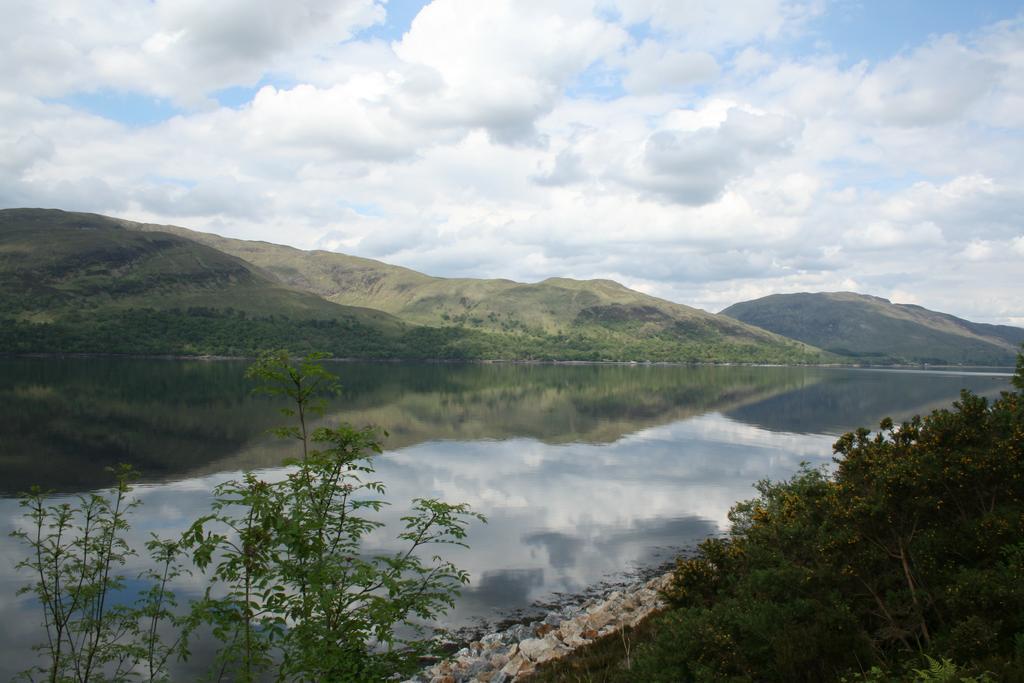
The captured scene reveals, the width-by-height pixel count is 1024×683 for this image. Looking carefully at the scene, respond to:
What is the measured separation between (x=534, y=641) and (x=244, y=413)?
99455 millimetres

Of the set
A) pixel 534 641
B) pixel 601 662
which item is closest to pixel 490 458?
pixel 534 641

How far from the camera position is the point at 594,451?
89.3 m

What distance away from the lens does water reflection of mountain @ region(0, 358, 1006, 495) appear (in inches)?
2840

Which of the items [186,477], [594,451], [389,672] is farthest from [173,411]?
[389,672]

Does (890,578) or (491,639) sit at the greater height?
(890,578)

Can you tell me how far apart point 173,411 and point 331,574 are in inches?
4493

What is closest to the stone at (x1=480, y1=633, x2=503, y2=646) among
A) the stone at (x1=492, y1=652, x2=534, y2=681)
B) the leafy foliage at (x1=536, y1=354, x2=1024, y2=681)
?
the stone at (x1=492, y1=652, x2=534, y2=681)

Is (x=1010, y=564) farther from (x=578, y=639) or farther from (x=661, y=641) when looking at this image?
(x=578, y=639)

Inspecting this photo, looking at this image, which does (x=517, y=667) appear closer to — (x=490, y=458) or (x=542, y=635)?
(x=542, y=635)

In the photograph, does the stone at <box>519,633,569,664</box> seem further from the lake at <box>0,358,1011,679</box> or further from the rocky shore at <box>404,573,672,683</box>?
the lake at <box>0,358,1011,679</box>

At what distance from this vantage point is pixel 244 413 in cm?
11194

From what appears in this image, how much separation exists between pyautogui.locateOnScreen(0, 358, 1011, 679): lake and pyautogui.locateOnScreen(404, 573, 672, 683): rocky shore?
4259 millimetres

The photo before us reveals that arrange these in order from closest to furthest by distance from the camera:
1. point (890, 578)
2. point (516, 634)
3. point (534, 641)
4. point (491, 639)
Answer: point (890, 578) → point (534, 641) → point (491, 639) → point (516, 634)

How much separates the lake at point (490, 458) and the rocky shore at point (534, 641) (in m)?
4.26
